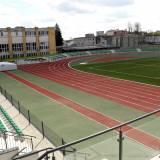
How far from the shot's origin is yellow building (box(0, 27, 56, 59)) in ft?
220

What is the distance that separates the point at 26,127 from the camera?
52.0 ft

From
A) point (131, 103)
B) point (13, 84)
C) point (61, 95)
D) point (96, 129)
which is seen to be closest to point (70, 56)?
point (13, 84)

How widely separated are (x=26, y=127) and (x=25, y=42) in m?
57.7

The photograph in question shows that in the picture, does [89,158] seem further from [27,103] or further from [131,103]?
[27,103]

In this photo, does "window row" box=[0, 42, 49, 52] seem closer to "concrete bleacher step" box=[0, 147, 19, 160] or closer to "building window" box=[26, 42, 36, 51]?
"building window" box=[26, 42, 36, 51]

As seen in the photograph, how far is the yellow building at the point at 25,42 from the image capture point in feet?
220

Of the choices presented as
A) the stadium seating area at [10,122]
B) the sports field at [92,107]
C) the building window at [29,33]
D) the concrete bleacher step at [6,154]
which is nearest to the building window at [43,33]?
the building window at [29,33]

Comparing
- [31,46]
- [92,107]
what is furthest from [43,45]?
[92,107]

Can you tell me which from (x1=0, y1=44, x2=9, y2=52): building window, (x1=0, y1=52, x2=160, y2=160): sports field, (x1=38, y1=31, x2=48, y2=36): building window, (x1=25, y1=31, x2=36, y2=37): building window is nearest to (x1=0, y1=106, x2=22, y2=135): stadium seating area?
(x1=0, y1=52, x2=160, y2=160): sports field

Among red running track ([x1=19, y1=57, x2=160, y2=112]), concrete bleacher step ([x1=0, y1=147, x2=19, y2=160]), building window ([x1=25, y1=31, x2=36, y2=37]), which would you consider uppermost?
building window ([x1=25, y1=31, x2=36, y2=37])

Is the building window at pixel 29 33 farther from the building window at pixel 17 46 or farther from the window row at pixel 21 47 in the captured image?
the building window at pixel 17 46

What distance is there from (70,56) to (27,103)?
157ft

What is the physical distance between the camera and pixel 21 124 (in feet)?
54.1

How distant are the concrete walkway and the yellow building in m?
47.4
